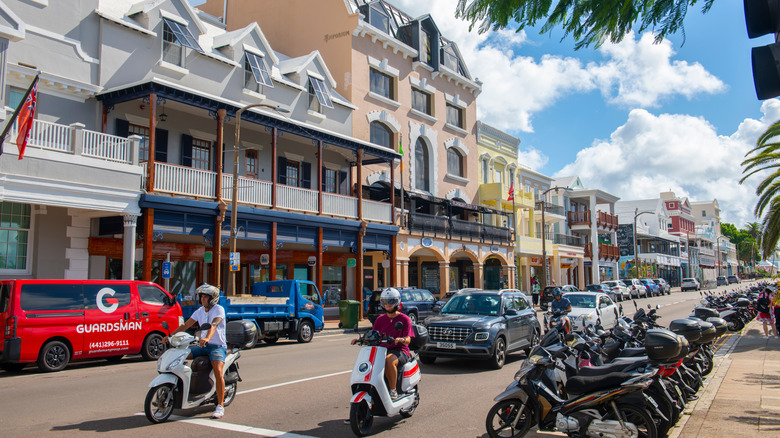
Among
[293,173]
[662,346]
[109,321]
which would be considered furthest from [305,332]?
Result: [662,346]

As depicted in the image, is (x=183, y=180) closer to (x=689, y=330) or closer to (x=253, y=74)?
(x=253, y=74)

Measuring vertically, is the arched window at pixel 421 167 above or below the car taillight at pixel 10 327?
above

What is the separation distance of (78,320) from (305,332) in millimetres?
7109

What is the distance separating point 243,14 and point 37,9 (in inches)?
731

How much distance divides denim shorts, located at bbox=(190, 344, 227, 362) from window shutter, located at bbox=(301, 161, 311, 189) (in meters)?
20.1

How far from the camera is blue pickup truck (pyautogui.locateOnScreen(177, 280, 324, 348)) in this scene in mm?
16547

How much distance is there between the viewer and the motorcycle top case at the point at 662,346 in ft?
21.3

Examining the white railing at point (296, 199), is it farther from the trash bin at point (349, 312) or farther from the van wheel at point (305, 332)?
the van wheel at point (305, 332)

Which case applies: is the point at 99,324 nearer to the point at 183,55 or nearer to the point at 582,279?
the point at 183,55

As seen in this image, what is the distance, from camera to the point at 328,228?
26047mm

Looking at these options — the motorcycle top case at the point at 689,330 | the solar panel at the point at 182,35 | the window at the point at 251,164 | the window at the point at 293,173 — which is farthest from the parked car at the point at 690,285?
the motorcycle top case at the point at 689,330

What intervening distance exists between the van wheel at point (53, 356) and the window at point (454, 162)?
1142 inches

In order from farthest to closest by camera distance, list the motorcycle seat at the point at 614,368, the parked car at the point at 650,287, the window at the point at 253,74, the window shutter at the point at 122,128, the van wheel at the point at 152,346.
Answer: the parked car at the point at 650,287
the window at the point at 253,74
the window shutter at the point at 122,128
the van wheel at the point at 152,346
the motorcycle seat at the point at 614,368

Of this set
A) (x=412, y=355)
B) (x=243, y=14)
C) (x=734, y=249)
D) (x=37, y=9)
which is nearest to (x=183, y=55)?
(x=37, y=9)
